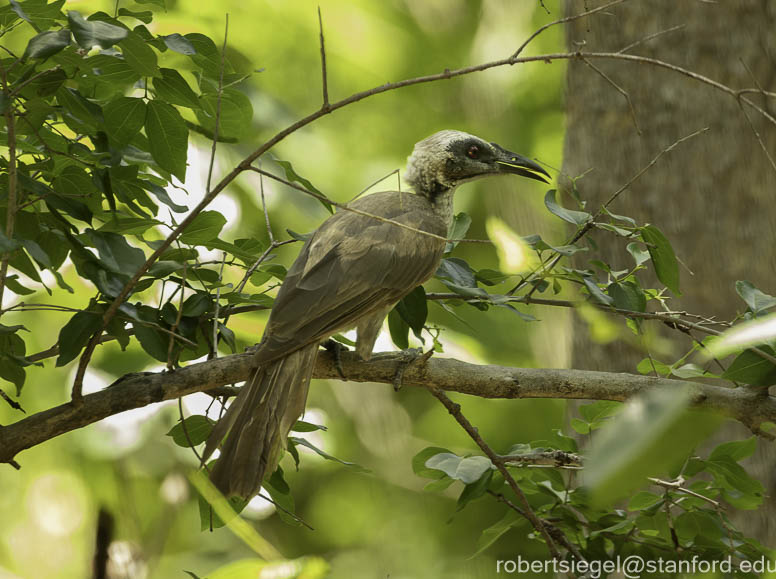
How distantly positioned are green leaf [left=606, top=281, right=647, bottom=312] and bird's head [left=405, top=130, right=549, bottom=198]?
1277mm

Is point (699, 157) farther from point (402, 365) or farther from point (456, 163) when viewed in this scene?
point (402, 365)

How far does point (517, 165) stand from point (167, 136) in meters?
1.87

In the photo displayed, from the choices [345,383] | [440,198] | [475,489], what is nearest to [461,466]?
[475,489]

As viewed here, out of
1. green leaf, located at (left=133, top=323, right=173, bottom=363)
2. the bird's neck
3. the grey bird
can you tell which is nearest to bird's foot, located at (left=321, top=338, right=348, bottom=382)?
the grey bird

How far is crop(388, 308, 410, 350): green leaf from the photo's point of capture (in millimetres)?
2480

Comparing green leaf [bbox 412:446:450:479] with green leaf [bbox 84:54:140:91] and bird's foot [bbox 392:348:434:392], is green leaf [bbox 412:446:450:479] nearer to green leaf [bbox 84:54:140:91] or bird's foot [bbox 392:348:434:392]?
bird's foot [bbox 392:348:434:392]

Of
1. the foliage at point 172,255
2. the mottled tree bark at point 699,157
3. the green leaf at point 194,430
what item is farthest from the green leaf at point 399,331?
the mottled tree bark at point 699,157

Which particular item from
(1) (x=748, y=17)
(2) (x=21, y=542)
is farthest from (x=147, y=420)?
(1) (x=748, y=17)

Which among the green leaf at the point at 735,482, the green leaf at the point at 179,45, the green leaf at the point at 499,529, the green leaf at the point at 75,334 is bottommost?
the green leaf at the point at 499,529

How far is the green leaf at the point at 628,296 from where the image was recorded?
218 cm

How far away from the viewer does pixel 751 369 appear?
203cm

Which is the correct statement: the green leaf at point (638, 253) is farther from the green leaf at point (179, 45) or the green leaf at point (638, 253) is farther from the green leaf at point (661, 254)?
the green leaf at point (179, 45)

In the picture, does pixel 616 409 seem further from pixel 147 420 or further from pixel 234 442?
pixel 147 420

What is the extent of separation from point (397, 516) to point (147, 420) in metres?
1.90
